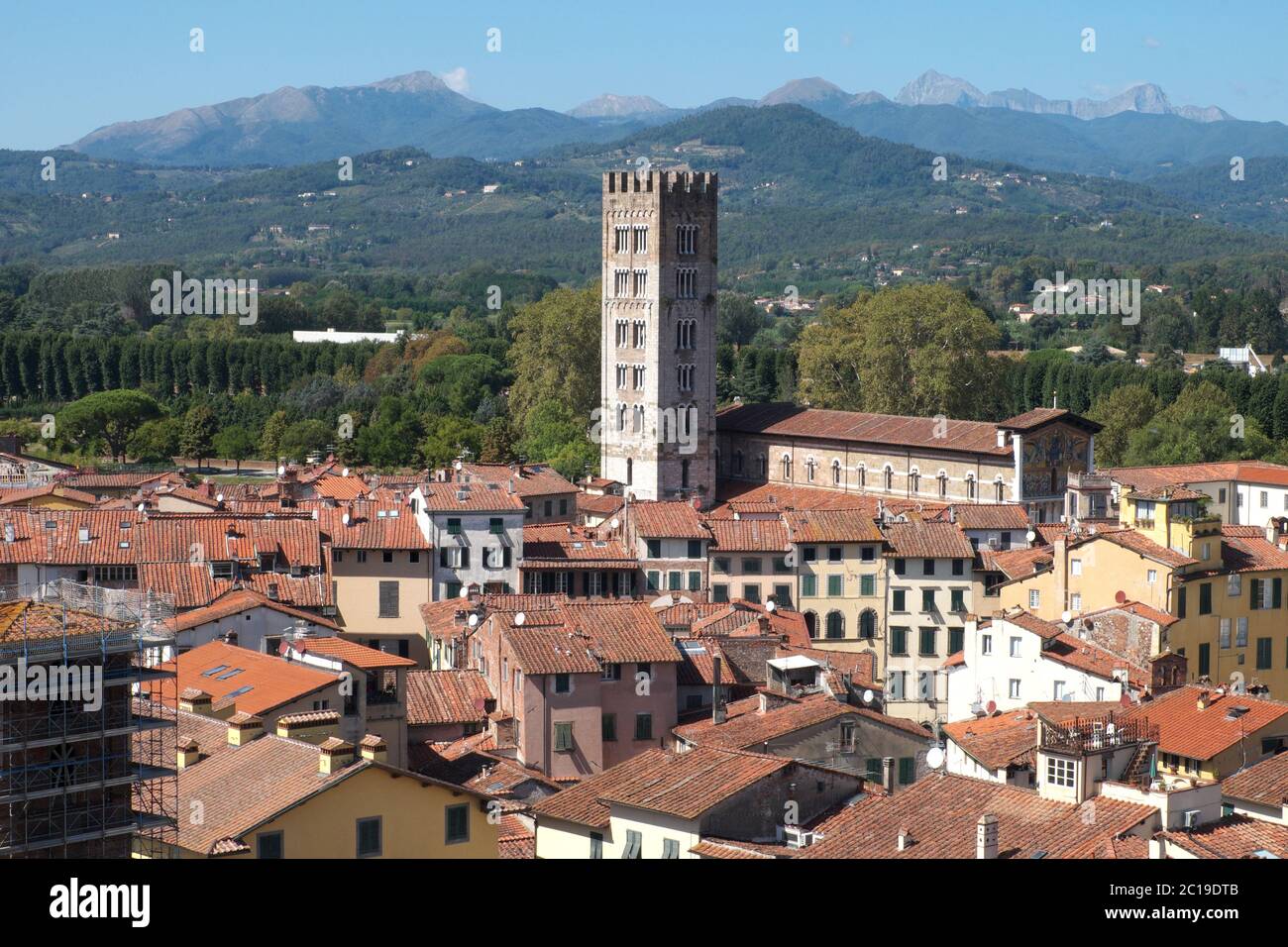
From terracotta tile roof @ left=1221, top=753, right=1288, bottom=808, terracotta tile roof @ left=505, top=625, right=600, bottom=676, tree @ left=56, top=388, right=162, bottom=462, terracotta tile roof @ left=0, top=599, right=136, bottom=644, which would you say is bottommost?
tree @ left=56, top=388, right=162, bottom=462

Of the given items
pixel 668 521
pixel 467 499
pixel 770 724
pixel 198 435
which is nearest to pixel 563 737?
pixel 770 724

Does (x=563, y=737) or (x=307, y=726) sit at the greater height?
(x=307, y=726)

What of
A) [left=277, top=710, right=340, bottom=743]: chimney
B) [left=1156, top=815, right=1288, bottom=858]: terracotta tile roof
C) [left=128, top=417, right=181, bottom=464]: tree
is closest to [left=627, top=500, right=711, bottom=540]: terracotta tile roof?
[left=277, top=710, right=340, bottom=743]: chimney

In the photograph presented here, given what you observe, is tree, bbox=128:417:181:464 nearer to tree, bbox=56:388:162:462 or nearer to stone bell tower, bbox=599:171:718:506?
tree, bbox=56:388:162:462

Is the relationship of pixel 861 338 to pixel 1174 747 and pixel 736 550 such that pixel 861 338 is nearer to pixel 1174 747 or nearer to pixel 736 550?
pixel 736 550

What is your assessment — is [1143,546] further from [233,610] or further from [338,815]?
[338,815]
